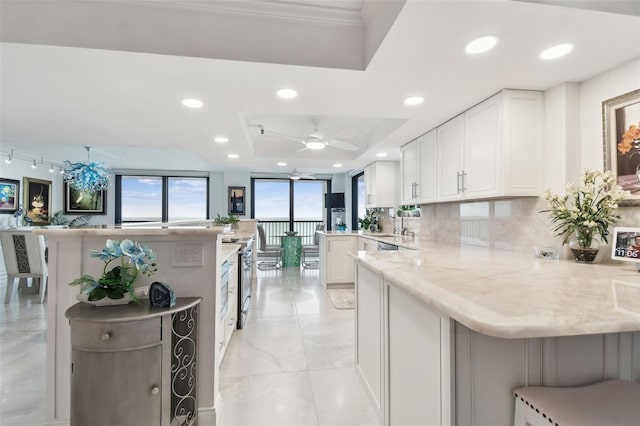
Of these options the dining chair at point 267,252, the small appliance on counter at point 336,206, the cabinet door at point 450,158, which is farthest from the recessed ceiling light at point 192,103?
the small appliance on counter at point 336,206

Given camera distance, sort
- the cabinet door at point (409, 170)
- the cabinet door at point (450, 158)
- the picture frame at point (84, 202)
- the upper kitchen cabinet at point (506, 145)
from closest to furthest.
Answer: the upper kitchen cabinet at point (506, 145) → the cabinet door at point (450, 158) → the cabinet door at point (409, 170) → the picture frame at point (84, 202)

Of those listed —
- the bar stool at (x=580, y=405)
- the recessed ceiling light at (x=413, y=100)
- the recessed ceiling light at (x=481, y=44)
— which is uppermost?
the recessed ceiling light at (x=413, y=100)

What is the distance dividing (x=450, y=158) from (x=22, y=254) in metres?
6.02

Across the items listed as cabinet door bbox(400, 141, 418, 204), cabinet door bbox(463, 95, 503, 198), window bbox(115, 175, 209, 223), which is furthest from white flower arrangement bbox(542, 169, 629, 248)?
window bbox(115, 175, 209, 223)

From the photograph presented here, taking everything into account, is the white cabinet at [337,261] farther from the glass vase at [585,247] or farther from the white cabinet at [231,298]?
the glass vase at [585,247]

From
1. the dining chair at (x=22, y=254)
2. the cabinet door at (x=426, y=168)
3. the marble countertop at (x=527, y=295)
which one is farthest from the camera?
the dining chair at (x=22, y=254)

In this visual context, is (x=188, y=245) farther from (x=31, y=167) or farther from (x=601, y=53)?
(x=31, y=167)

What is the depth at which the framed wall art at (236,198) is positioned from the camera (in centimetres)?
779

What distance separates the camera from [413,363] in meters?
1.24

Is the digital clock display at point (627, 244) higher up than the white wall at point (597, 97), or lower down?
lower down

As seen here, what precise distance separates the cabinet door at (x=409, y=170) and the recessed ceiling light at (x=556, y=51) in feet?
6.33

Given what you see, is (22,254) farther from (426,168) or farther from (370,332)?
(426,168)

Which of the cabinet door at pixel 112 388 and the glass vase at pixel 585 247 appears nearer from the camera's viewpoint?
the cabinet door at pixel 112 388

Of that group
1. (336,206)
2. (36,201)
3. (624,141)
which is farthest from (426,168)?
(36,201)
